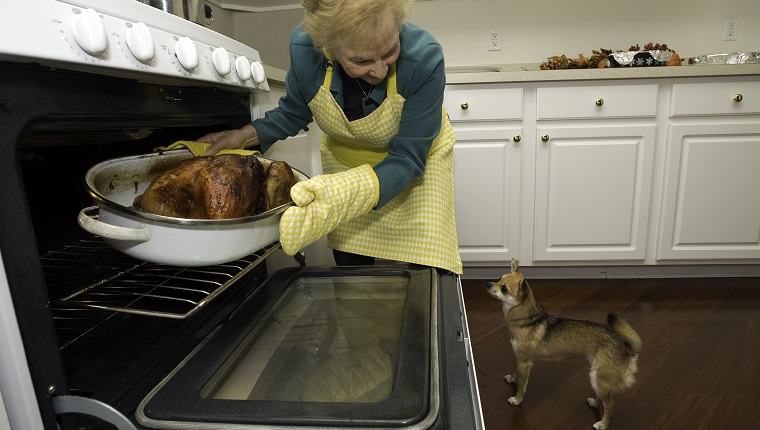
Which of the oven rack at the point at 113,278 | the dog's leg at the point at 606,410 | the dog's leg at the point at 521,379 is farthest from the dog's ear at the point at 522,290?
the oven rack at the point at 113,278

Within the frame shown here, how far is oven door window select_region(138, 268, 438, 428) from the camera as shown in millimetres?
455

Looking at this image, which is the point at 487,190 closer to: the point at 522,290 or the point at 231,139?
the point at 522,290

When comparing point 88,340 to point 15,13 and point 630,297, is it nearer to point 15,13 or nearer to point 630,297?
point 15,13

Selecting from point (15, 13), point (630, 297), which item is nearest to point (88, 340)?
point (15, 13)

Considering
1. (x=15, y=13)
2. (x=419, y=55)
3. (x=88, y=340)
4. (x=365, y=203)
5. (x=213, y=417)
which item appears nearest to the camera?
(x=15, y=13)

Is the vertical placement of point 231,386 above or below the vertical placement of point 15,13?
below

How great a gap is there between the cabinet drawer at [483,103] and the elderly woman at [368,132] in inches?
34.9

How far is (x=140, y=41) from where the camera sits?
0.46m

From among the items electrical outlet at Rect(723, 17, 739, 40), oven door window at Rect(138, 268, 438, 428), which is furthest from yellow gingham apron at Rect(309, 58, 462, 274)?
electrical outlet at Rect(723, 17, 739, 40)

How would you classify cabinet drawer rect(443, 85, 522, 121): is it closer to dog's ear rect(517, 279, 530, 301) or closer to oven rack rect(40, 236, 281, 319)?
dog's ear rect(517, 279, 530, 301)

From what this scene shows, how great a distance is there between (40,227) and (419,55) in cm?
64

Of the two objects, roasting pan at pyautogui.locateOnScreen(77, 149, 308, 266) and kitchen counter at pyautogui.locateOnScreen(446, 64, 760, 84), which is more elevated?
kitchen counter at pyautogui.locateOnScreen(446, 64, 760, 84)

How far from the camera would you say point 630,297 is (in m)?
1.90

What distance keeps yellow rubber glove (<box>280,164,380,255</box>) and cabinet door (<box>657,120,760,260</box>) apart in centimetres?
170
